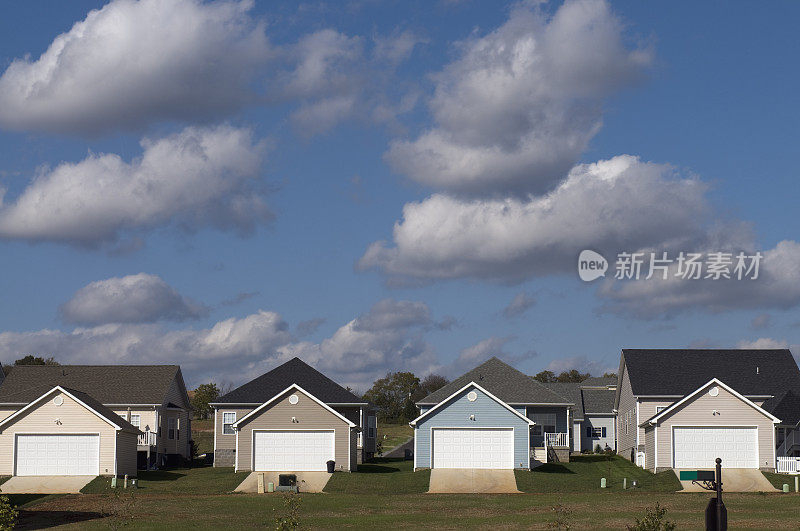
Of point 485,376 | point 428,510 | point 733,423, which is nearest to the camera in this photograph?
point 428,510

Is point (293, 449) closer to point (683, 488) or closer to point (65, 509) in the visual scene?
point (65, 509)

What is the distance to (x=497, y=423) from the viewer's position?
51625 millimetres

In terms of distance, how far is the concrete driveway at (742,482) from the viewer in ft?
148

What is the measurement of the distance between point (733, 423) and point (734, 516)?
1741 centimetres

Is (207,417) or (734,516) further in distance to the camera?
(207,417)

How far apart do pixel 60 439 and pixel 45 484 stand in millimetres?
3492

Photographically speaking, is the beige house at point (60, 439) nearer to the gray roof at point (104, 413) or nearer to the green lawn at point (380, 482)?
the gray roof at point (104, 413)

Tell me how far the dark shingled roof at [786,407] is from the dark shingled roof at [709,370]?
1.04m

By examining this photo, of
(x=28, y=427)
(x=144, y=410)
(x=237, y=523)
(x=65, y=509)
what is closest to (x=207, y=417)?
(x=144, y=410)

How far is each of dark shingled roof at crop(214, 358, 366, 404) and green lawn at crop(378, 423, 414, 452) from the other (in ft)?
62.5

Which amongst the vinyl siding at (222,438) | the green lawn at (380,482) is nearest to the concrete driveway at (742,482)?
the green lawn at (380,482)

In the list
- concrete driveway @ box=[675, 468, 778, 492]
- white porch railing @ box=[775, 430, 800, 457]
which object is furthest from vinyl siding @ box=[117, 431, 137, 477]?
white porch railing @ box=[775, 430, 800, 457]

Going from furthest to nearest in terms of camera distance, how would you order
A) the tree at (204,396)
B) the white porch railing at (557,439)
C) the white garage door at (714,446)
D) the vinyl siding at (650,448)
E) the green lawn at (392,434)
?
the tree at (204,396) → the green lawn at (392,434) → the white porch railing at (557,439) → the vinyl siding at (650,448) → the white garage door at (714,446)

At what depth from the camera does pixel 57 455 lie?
168 ft
